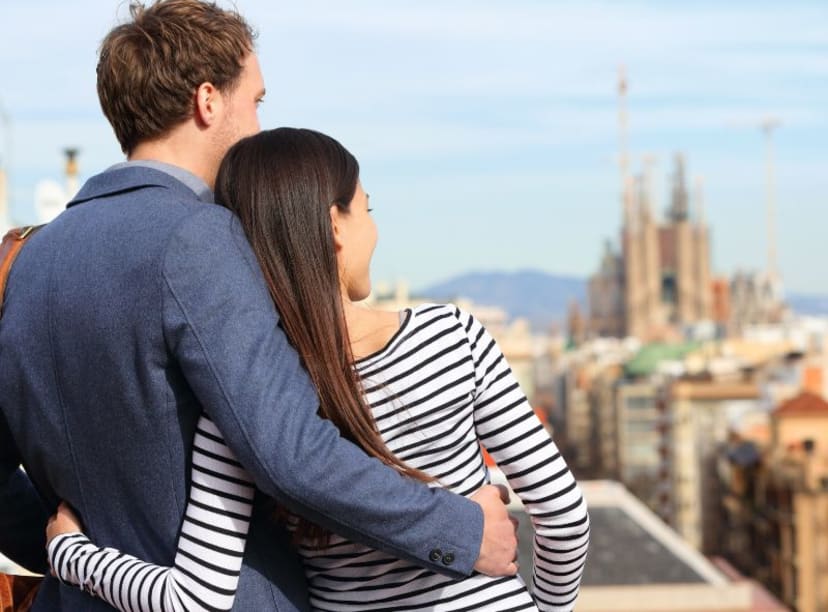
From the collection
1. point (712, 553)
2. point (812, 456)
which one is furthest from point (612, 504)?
point (712, 553)

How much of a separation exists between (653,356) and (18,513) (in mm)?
114286

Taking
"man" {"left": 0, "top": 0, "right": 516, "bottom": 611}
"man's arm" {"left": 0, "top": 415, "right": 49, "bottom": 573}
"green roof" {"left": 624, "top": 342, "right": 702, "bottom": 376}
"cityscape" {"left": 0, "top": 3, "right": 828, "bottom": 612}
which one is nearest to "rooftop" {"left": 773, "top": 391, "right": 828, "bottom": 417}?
"cityscape" {"left": 0, "top": 3, "right": 828, "bottom": 612}

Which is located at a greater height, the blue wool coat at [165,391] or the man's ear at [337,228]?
the man's ear at [337,228]

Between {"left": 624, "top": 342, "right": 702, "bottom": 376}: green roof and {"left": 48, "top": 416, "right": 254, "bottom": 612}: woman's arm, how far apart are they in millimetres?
105856

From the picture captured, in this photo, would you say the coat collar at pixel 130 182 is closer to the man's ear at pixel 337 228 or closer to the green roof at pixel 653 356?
the man's ear at pixel 337 228

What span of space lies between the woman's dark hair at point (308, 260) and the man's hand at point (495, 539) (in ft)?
Result: 0.40

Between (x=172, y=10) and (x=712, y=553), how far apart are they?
7684cm

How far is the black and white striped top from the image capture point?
10.4 ft

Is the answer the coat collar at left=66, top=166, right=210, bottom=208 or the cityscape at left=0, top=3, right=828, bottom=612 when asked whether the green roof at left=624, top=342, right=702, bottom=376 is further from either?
the coat collar at left=66, top=166, right=210, bottom=208

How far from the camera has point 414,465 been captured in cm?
325

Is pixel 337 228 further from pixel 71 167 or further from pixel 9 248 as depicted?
pixel 71 167

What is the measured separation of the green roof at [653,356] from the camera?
363 feet

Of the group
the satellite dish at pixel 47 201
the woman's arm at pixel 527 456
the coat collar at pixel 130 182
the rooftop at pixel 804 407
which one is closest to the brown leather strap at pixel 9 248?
the coat collar at pixel 130 182

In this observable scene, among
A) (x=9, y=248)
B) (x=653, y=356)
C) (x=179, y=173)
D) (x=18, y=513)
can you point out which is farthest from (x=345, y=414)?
(x=653, y=356)
